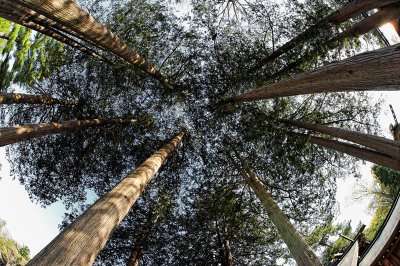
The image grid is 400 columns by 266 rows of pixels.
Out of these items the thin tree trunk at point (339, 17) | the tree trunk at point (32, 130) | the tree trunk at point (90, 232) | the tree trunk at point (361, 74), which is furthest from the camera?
the thin tree trunk at point (339, 17)

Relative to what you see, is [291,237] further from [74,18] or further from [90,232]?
[74,18]

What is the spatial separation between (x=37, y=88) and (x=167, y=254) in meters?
7.49

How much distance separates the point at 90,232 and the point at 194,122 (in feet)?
26.4

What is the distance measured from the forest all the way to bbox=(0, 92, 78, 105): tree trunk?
4 cm

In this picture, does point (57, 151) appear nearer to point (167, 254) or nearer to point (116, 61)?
point (116, 61)

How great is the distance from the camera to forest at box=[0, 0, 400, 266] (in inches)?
337

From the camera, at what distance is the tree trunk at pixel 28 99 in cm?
827

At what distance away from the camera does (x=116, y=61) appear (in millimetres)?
9164

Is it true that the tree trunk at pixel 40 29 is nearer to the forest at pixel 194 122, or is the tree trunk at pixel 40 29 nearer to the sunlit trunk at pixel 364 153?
the forest at pixel 194 122

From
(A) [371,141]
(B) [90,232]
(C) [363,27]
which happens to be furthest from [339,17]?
(B) [90,232]

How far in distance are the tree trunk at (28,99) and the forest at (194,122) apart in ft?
0.12

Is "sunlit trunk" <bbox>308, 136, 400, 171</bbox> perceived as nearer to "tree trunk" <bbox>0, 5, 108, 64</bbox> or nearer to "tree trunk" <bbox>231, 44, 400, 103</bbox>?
"tree trunk" <bbox>231, 44, 400, 103</bbox>

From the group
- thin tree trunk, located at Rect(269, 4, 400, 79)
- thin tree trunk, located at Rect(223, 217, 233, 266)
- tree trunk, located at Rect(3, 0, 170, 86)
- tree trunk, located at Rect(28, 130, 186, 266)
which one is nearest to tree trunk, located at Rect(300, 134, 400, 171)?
thin tree trunk, located at Rect(269, 4, 400, 79)

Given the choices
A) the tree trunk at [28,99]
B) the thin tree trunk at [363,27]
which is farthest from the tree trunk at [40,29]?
the thin tree trunk at [363,27]
